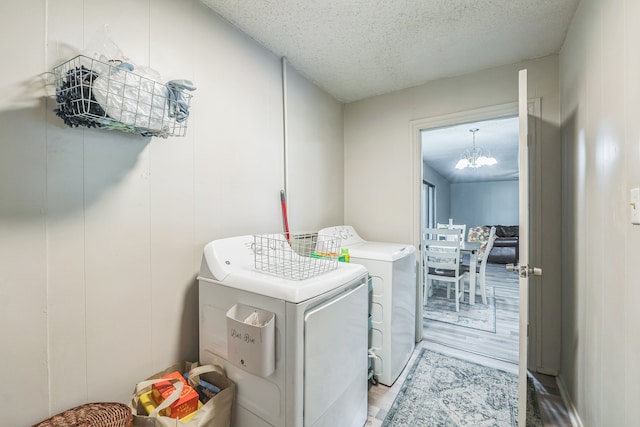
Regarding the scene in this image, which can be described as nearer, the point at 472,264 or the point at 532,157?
the point at 532,157

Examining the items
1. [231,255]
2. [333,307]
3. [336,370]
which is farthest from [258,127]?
[336,370]

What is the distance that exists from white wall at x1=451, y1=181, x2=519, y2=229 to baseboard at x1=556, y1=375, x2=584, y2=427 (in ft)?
25.1

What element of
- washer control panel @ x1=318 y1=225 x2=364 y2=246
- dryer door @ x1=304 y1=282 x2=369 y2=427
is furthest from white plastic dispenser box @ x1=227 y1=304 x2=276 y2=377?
washer control panel @ x1=318 y1=225 x2=364 y2=246

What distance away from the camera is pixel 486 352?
224 centimetres

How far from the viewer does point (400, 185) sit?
248 cm

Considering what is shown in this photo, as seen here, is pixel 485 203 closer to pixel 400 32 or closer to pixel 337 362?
pixel 400 32

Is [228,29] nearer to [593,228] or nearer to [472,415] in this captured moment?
[593,228]

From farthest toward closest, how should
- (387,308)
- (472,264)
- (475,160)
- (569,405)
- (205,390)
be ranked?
(475,160), (472,264), (387,308), (569,405), (205,390)

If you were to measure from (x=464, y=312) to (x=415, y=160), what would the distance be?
80.8 inches

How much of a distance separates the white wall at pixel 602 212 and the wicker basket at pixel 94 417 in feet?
5.65

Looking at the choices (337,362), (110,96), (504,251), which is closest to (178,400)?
(337,362)

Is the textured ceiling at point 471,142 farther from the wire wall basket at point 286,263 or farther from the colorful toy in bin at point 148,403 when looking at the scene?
the colorful toy in bin at point 148,403

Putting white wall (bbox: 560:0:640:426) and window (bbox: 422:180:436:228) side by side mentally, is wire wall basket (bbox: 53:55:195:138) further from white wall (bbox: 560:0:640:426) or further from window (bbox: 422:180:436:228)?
window (bbox: 422:180:436:228)

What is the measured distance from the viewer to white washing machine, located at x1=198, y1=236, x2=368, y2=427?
0.99 meters
